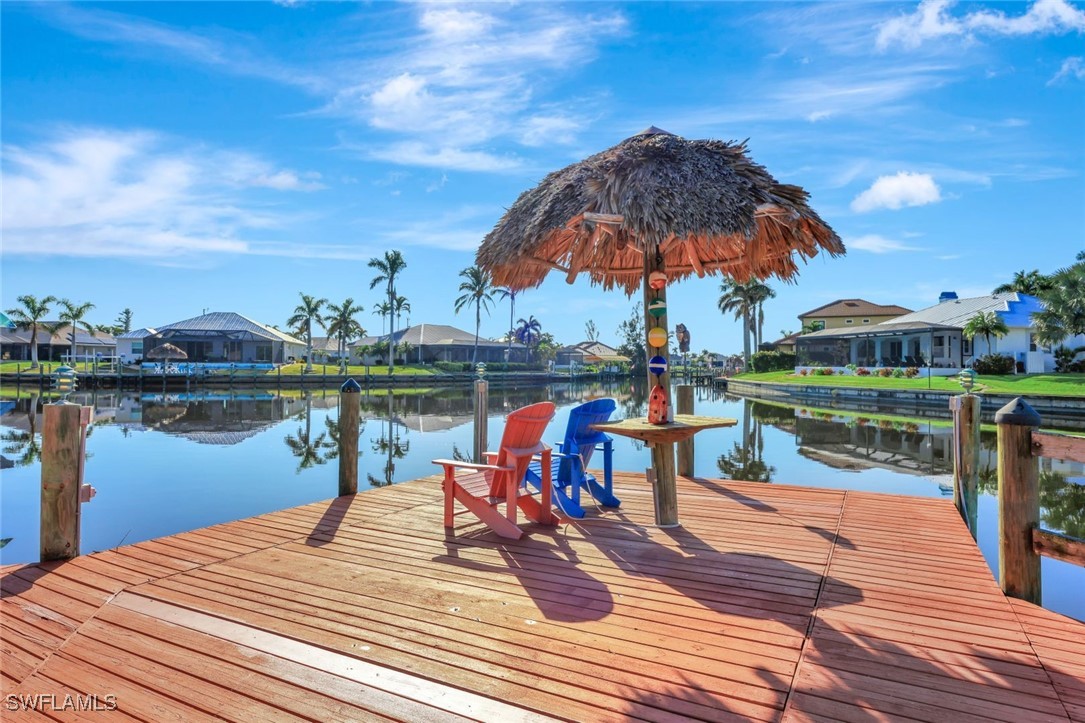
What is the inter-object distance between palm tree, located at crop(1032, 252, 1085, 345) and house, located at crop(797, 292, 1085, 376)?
2452 mm

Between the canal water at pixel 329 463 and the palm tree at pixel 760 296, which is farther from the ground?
the palm tree at pixel 760 296

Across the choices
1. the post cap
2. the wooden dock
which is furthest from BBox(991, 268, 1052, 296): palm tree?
the wooden dock

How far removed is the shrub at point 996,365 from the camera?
28562mm

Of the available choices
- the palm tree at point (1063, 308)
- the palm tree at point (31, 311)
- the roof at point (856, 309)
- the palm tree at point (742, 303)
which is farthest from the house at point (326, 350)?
the palm tree at point (1063, 308)

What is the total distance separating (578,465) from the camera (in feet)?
17.6

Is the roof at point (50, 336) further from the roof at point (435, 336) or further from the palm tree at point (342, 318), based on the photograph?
the roof at point (435, 336)

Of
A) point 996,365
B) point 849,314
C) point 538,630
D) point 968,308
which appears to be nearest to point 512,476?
point 538,630

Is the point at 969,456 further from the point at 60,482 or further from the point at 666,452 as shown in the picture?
the point at 60,482

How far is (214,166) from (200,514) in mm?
13198

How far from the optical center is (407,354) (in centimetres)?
6203

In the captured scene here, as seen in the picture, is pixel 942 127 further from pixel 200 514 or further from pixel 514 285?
pixel 200 514

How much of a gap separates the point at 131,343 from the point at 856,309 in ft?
244

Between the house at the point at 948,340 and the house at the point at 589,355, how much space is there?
38.8 metres

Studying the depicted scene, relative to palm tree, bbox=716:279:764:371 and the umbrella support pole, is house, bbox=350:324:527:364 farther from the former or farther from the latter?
the umbrella support pole
